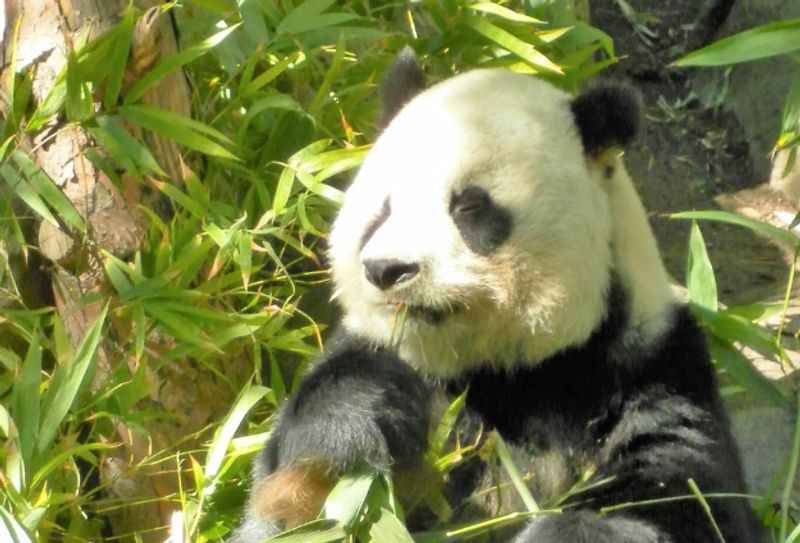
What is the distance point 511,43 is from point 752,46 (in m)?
1.01

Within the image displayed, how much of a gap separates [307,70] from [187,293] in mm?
999

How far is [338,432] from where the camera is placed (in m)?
2.58

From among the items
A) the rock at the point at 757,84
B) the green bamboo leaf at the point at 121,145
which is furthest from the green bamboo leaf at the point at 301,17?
the rock at the point at 757,84

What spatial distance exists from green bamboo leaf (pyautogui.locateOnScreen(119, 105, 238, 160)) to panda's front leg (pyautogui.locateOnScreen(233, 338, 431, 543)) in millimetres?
711

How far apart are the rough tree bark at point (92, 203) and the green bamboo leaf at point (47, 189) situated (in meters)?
0.07

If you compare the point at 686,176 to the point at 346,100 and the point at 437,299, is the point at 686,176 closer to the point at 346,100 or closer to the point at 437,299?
the point at 346,100

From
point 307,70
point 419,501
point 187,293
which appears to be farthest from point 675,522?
point 307,70

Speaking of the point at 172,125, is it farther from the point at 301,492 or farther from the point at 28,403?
the point at 301,492

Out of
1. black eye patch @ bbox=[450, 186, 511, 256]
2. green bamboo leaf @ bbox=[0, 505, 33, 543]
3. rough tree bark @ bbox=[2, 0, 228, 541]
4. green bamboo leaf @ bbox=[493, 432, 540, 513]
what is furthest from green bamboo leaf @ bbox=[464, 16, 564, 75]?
green bamboo leaf @ bbox=[0, 505, 33, 543]

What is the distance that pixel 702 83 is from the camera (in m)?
6.27

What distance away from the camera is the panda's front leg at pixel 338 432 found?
2562 mm

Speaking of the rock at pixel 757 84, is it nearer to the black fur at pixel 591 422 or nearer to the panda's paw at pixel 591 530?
the black fur at pixel 591 422

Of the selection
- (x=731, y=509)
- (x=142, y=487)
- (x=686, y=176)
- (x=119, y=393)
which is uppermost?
(x=119, y=393)

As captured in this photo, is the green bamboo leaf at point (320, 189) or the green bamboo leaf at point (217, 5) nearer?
the green bamboo leaf at point (320, 189)
